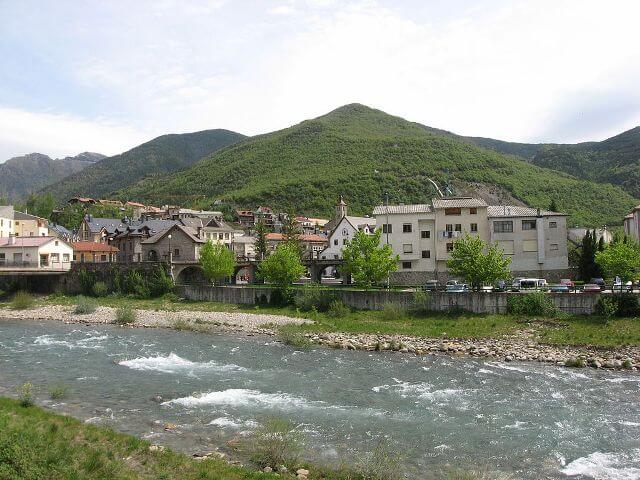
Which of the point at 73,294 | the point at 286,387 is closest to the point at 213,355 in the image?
the point at 286,387

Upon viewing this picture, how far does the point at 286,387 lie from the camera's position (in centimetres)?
2611

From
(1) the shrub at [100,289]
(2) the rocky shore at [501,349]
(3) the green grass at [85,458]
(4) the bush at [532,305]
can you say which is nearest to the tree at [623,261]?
(4) the bush at [532,305]

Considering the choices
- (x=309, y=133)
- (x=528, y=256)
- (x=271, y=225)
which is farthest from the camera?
(x=309, y=133)

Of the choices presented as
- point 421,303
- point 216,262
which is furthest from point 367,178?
point 421,303

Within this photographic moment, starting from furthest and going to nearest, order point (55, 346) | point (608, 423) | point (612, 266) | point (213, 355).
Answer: point (612, 266), point (55, 346), point (213, 355), point (608, 423)

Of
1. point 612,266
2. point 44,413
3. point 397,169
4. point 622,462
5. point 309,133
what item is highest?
point 309,133

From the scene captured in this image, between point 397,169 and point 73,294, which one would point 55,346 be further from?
point 397,169

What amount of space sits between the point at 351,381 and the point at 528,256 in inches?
1371

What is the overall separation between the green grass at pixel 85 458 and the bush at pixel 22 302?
48289 millimetres

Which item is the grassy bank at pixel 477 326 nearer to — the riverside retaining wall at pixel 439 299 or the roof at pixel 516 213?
the riverside retaining wall at pixel 439 299

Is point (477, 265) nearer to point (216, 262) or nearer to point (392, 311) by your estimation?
point (392, 311)

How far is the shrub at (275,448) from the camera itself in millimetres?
15977

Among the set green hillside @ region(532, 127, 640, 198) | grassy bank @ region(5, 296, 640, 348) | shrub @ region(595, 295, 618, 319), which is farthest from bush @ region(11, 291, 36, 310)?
green hillside @ region(532, 127, 640, 198)

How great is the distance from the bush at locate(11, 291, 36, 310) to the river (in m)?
26.3
